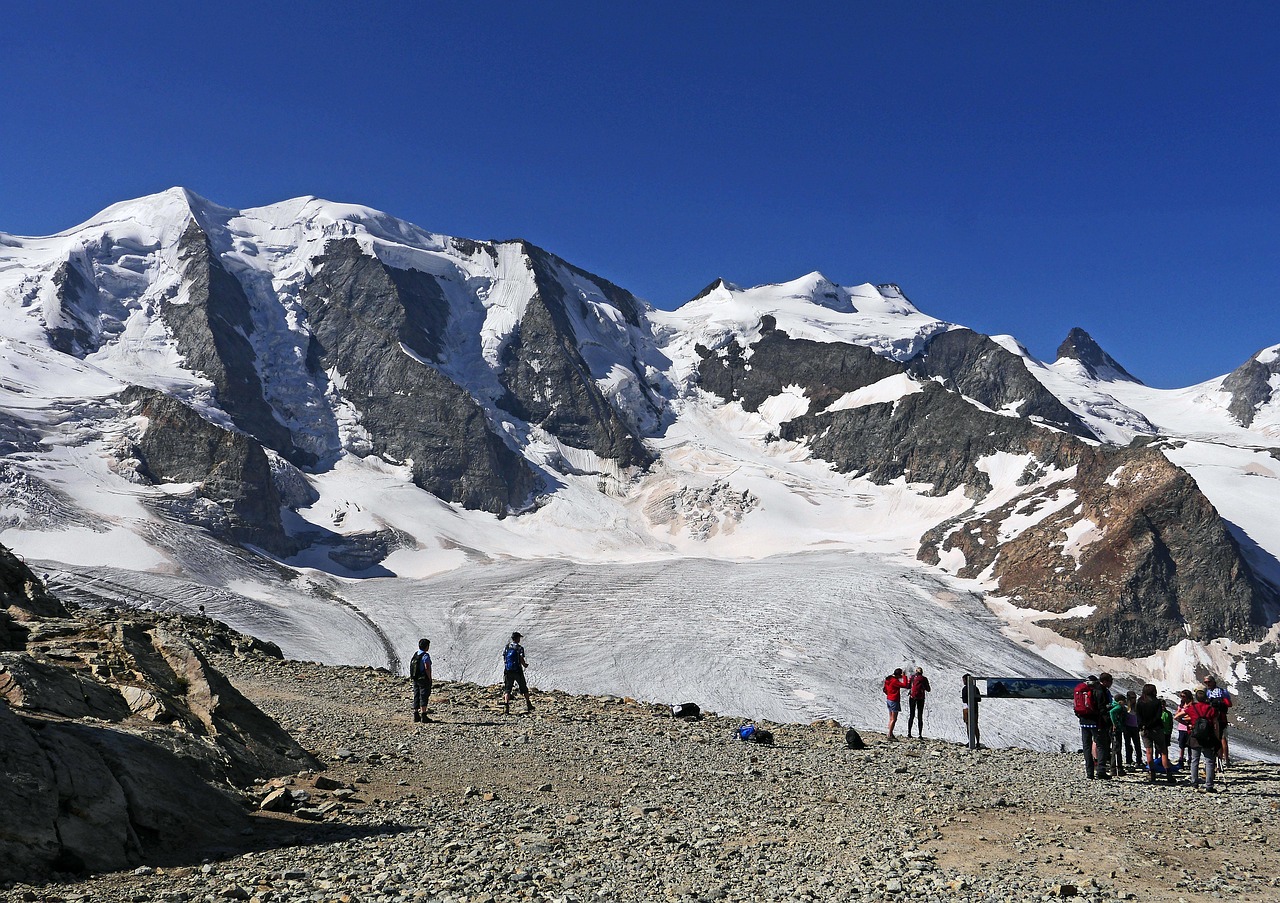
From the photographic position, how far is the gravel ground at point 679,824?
10555 millimetres

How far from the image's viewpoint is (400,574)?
14338cm

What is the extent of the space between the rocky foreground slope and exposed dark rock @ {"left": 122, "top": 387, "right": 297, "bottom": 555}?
5073 inches

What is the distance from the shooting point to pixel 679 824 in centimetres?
1359

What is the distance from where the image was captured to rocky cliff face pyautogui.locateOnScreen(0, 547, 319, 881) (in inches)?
377

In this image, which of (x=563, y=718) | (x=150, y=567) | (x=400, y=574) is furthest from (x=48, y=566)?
(x=563, y=718)

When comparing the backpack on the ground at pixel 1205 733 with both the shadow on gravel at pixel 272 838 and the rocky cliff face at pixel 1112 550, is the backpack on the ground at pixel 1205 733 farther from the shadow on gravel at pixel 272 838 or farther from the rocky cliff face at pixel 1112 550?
the rocky cliff face at pixel 1112 550

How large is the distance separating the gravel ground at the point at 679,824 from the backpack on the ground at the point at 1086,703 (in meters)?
1.47

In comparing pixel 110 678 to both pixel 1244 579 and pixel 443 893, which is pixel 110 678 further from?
pixel 1244 579

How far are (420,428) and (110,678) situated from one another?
18735 cm

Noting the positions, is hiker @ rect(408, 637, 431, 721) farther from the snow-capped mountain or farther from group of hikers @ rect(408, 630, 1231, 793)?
the snow-capped mountain

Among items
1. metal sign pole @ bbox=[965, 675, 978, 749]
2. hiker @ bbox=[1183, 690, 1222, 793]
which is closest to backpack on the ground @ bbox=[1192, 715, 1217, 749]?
hiker @ bbox=[1183, 690, 1222, 793]

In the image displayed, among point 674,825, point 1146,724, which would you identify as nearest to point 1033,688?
point 1146,724

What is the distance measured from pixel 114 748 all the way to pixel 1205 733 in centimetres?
1844

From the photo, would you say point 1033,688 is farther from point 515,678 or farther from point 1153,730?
point 515,678
